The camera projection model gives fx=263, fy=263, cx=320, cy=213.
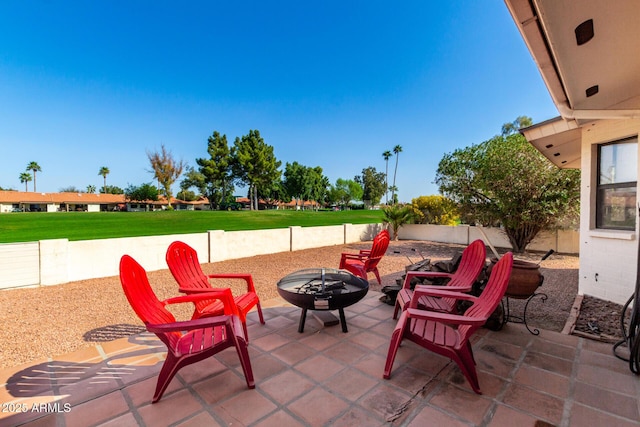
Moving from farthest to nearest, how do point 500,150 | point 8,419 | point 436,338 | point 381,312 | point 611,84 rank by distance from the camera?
1. point 500,150
2. point 381,312
3. point 611,84
4. point 436,338
5. point 8,419

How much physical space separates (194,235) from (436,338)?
721 centimetres

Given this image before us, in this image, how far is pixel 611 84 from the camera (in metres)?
3.30

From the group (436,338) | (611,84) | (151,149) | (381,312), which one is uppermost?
(151,149)

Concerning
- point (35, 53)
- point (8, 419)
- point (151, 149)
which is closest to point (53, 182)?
point (151, 149)

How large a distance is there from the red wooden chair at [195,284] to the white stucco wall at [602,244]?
5.33 meters

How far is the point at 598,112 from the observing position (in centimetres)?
339

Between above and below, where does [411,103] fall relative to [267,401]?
above

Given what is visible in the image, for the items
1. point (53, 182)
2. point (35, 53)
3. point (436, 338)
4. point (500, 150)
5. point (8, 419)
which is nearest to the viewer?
point (8, 419)

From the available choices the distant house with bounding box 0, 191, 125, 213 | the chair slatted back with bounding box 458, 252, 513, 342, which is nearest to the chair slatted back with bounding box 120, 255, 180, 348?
the chair slatted back with bounding box 458, 252, 513, 342

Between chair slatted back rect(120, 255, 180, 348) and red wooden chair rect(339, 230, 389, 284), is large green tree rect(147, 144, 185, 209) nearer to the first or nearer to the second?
red wooden chair rect(339, 230, 389, 284)

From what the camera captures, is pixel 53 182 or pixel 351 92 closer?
pixel 351 92

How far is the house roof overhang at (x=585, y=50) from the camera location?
200 cm

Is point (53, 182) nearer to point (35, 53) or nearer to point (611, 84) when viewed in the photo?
point (35, 53)

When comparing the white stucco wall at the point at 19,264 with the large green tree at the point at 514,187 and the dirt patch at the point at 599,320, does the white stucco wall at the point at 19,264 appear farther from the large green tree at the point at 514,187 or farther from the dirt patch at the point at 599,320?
the large green tree at the point at 514,187
